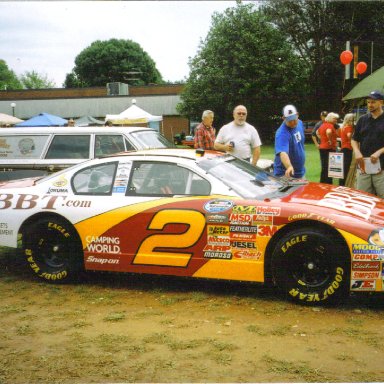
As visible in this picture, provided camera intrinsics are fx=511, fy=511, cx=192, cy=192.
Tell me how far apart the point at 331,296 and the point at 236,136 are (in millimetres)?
3666

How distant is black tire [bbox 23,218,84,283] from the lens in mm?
5285

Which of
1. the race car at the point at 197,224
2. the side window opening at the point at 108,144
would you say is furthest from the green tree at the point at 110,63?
the race car at the point at 197,224

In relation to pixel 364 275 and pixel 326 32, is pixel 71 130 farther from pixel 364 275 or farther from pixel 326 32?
pixel 326 32

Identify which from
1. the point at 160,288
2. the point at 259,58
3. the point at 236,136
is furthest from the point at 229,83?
the point at 160,288

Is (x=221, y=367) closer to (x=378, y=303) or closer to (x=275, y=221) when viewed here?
(x=275, y=221)

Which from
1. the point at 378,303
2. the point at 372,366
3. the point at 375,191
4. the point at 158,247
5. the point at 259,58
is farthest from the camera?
the point at 259,58

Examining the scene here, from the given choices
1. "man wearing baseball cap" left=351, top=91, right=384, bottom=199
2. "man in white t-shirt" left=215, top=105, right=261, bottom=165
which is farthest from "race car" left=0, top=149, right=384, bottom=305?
"man in white t-shirt" left=215, top=105, right=261, bottom=165

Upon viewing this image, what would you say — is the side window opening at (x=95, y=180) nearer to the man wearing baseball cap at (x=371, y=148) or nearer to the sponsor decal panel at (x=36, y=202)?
the sponsor decal panel at (x=36, y=202)

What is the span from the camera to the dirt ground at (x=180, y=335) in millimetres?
3342

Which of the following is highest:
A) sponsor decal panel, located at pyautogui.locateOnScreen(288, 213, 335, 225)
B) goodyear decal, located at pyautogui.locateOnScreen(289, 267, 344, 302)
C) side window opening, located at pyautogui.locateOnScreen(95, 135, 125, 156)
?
side window opening, located at pyautogui.locateOnScreen(95, 135, 125, 156)

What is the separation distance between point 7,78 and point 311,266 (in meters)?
74.8

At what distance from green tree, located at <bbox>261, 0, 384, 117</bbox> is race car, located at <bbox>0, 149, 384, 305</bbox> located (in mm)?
34987

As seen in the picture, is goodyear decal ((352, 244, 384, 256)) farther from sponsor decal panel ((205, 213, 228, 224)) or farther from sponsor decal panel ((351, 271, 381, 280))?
sponsor decal panel ((205, 213, 228, 224))

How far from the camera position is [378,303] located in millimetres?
4605
